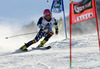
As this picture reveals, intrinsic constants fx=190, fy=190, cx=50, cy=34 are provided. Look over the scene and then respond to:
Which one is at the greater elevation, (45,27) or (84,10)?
(84,10)

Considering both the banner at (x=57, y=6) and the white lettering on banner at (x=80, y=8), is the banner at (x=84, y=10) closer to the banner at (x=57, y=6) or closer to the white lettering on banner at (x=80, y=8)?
the white lettering on banner at (x=80, y=8)

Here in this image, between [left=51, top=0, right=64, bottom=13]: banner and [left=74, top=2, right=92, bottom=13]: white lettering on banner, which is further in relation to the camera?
[left=51, top=0, right=64, bottom=13]: banner

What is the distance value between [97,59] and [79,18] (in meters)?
1.22

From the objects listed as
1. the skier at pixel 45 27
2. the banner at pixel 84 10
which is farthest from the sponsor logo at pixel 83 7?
the skier at pixel 45 27

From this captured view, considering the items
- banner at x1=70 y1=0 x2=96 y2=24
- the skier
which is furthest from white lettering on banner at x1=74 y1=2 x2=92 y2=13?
the skier

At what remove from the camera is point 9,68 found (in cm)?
467

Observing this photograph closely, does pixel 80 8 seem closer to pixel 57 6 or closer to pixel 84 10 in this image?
pixel 84 10

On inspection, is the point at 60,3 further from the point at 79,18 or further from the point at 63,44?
the point at 79,18

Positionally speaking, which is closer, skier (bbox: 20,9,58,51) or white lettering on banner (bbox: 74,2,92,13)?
white lettering on banner (bbox: 74,2,92,13)

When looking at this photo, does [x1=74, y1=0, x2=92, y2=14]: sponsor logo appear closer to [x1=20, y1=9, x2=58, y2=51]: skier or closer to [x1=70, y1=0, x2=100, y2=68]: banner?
[x1=70, y1=0, x2=100, y2=68]: banner

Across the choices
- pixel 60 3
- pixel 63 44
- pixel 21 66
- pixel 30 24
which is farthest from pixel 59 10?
pixel 30 24

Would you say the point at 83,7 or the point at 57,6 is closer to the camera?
the point at 83,7

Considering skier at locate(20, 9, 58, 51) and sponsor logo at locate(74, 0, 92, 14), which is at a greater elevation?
sponsor logo at locate(74, 0, 92, 14)

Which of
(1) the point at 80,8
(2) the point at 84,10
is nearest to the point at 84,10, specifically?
(2) the point at 84,10
